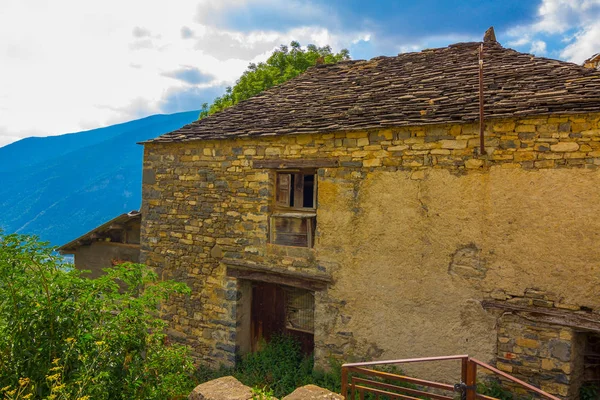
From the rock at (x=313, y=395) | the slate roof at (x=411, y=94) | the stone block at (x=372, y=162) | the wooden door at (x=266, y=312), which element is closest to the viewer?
the rock at (x=313, y=395)

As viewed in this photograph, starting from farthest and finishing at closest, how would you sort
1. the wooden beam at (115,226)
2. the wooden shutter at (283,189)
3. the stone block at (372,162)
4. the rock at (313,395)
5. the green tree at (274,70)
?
the green tree at (274,70)
the wooden beam at (115,226)
the wooden shutter at (283,189)
the stone block at (372,162)
the rock at (313,395)

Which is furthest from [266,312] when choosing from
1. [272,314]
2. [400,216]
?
[400,216]

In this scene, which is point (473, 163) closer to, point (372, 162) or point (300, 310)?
point (372, 162)

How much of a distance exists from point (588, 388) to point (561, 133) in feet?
10.2

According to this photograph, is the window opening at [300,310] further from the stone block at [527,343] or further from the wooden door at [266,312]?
the stone block at [527,343]

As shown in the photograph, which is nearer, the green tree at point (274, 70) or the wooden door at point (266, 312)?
the wooden door at point (266, 312)

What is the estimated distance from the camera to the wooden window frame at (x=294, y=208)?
6.51m

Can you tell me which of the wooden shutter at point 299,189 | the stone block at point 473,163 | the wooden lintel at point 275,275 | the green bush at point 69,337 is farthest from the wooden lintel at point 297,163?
the green bush at point 69,337

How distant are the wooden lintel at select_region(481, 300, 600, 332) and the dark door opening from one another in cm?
306

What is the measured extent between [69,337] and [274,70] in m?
13.4

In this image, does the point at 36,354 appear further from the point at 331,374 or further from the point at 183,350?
the point at 331,374

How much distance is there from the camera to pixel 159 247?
7.95 m

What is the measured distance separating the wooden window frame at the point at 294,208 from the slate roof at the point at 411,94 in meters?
0.72

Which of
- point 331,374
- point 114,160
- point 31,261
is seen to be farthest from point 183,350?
point 114,160
